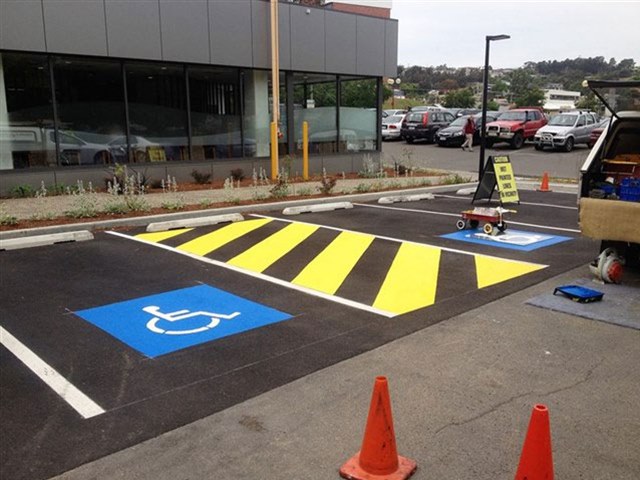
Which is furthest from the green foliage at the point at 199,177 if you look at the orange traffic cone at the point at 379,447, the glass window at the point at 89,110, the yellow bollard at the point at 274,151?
the orange traffic cone at the point at 379,447

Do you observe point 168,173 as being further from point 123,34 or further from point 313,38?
point 313,38

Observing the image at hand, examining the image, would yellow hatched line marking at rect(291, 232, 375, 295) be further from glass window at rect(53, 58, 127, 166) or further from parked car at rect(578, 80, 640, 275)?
glass window at rect(53, 58, 127, 166)

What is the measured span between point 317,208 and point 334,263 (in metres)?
5.00

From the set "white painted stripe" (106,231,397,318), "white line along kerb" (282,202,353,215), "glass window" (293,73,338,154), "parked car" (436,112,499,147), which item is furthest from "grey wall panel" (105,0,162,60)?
"parked car" (436,112,499,147)

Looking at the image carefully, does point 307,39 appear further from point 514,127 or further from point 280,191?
point 514,127

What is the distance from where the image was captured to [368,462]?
10.9 feet

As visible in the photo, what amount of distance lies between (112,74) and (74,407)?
42.9 ft

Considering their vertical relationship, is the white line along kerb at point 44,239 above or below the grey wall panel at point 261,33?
below

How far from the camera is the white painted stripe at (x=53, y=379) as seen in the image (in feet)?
13.8

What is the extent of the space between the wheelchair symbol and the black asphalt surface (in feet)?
1.42

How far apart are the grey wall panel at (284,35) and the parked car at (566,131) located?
17299 mm

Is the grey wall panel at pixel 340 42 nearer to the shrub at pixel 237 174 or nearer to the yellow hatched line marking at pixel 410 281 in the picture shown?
the shrub at pixel 237 174

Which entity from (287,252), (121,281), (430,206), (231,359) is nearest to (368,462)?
(231,359)

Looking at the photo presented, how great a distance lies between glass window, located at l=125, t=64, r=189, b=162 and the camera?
15.9 m
